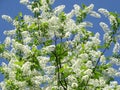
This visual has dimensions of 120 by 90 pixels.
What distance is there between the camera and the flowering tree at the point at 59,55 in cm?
1237

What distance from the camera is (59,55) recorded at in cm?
1315

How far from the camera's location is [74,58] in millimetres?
13859

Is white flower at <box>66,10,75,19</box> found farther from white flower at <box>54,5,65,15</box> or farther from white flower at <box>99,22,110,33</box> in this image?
white flower at <box>99,22,110,33</box>

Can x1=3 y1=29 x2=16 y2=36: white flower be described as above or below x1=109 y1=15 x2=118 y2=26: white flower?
above

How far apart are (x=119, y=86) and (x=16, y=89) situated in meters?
2.83

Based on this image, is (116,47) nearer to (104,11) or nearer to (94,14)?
(104,11)

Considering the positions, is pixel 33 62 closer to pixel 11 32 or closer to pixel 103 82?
pixel 103 82

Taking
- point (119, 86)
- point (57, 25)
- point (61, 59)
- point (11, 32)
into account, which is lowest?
point (119, 86)

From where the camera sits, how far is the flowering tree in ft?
40.6

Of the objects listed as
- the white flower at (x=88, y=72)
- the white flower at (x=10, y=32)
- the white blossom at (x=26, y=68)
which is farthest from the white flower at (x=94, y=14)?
the white blossom at (x=26, y=68)

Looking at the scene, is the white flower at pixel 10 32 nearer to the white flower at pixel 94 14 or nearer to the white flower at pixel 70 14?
the white flower at pixel 70 14

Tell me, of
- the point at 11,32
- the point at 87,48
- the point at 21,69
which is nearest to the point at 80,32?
the point at 87,48

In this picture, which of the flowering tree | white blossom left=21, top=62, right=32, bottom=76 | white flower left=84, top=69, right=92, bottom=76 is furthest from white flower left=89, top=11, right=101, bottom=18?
white blossom left=21, top=62, right=32, bottom=76

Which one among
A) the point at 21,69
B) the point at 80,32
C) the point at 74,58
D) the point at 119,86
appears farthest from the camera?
the point at 80,32
